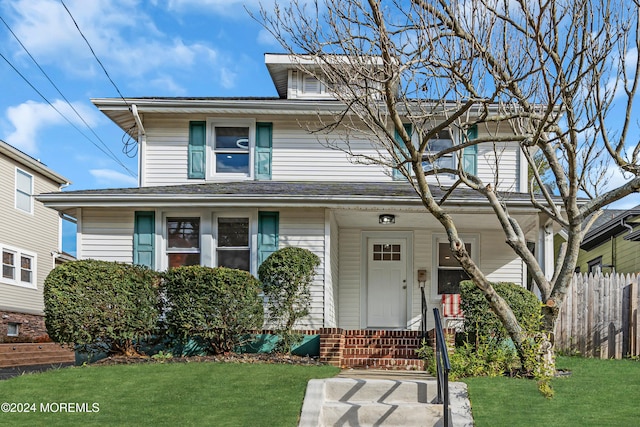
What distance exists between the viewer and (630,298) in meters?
12.5

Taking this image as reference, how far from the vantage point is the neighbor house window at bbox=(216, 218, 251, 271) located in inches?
508

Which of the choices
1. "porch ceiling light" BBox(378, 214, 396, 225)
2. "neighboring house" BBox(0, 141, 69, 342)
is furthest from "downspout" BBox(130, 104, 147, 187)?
"neighboring house" BBox(0, 141, 69, 342)

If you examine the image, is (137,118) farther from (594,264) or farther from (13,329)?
(594,264)

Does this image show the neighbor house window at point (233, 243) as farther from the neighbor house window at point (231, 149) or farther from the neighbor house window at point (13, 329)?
the neighbor house window at point (13, 329)

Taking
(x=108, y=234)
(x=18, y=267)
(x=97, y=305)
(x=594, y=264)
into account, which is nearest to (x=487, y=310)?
(x=97, y=305)

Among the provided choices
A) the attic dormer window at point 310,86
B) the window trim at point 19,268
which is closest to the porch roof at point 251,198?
the attic dormer window at point 310,86

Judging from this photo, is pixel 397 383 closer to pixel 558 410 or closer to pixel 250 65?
pixel 558 410

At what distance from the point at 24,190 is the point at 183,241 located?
36.0 ft

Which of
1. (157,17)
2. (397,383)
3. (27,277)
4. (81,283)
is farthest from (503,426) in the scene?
(27,277)

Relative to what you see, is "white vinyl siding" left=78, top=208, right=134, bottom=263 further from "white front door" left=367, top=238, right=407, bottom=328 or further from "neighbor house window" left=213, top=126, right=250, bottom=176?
"white front door" left=367, top=238, right=407, bottom=328

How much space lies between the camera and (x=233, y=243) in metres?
13.0

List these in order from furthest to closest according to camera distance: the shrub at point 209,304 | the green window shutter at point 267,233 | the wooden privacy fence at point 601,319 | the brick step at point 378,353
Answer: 1. the green window shutter at point 267,233
2. the wooden privacy fence at point 601,319
3. the brick step at point 378,353
4. the shrub at point 209,304

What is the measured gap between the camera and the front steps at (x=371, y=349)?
11.1 metres

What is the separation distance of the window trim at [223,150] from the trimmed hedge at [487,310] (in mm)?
5525
